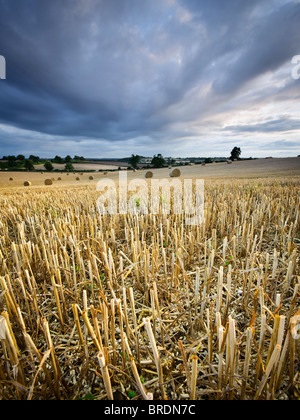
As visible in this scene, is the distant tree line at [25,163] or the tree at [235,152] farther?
the tree at [235,152]

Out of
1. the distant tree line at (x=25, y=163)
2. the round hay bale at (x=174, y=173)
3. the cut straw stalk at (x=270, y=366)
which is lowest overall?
the cut straw stalk at (x=270, y=366)

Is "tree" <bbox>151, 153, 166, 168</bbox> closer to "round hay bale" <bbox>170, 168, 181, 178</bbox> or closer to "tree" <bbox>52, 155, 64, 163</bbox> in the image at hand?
"tree" <bbox>52, 155, 64, 163</bbox>

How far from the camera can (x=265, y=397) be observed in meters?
0.94

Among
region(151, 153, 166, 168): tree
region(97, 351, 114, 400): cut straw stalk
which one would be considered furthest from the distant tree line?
region(97, 351, 114, 400): cut straw stalk

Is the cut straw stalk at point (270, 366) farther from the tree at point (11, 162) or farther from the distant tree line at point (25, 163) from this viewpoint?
the tree at point (11, 162)

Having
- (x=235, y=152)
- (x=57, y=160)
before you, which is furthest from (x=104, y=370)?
(x=235, y=152)

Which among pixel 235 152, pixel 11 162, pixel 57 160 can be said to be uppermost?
pixel 235 152

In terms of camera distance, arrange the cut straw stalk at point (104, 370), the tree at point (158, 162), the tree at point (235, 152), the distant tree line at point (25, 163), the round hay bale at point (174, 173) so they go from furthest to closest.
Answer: the tree at point (235, 152)
the tree at point (158, 162)
the distant tree line at point (25, 163)
the round hay bale at point (174, 173)
the cut straw stalk at point (104, 370)

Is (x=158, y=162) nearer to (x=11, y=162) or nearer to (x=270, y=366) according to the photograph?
(x=11, y=162)

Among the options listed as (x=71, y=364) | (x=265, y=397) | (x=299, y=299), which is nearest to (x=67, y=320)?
(x=71, y=364)

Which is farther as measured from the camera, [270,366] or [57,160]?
[57,160]

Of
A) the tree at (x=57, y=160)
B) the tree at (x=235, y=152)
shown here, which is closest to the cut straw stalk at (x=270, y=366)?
the tree at (x=57, y=160)
